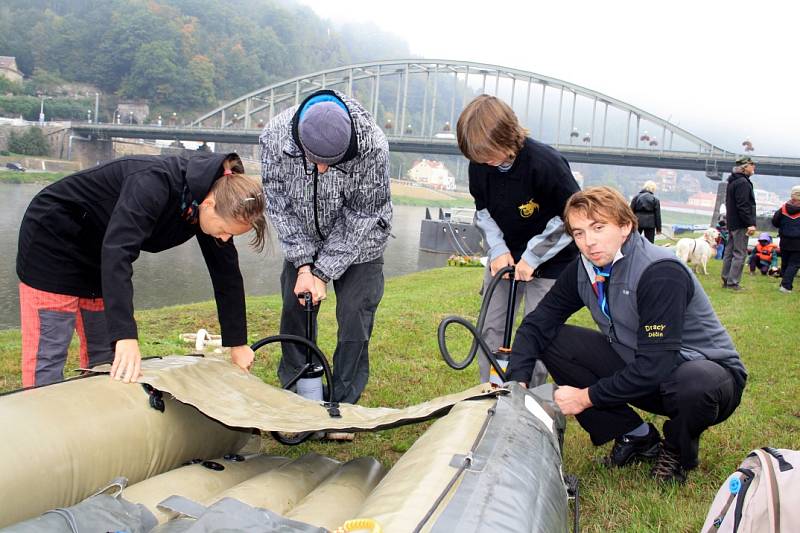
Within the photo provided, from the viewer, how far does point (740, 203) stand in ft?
35.3

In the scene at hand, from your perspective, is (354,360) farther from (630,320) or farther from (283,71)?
(283,71)

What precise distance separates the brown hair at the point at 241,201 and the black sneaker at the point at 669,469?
2078mm

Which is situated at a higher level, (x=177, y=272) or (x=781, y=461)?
(x=781, y=461)

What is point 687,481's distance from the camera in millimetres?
3125

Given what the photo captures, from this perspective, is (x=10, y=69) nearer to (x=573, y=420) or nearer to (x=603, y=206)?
(x=573, y=420)

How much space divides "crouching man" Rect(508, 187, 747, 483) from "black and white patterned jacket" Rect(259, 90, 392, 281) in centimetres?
108

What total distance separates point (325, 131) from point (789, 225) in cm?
998

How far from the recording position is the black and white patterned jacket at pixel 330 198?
3.60 m

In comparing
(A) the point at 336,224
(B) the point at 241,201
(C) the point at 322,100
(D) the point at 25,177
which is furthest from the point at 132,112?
(B) the point at 241,201

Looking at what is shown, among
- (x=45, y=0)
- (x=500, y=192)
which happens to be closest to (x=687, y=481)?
(x=500, y=192)

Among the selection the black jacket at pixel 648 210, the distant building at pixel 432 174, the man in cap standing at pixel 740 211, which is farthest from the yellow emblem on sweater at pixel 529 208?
the distant building at pixel 432 174

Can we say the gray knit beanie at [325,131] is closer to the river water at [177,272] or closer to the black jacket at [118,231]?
the black jacket at [118,231]

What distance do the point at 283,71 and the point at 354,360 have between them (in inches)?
5320

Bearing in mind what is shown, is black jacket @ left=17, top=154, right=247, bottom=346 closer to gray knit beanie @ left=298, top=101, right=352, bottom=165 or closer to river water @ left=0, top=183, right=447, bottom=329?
gray knit beanie @ left=298, top=101, right=352, bottom=165
